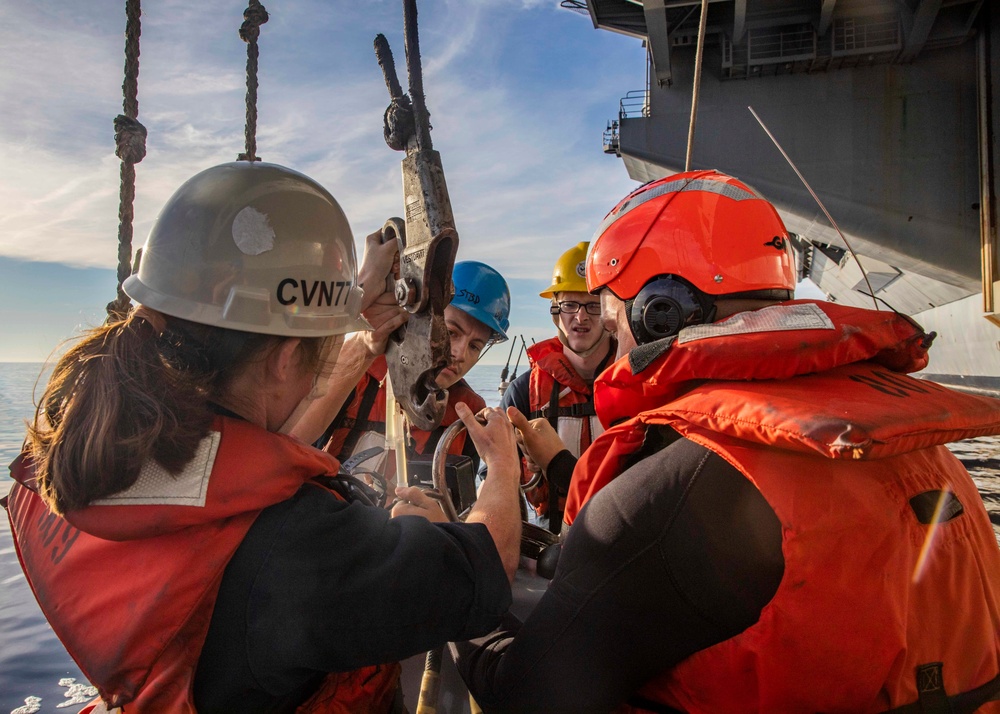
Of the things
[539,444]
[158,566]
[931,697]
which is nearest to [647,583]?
[931,697]

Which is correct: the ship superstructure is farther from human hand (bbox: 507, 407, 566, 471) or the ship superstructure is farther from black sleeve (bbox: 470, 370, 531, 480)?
human hand (bbox: 507, 407, 566, 471)

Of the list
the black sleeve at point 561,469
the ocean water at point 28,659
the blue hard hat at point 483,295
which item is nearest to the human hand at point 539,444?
the black sleeve at point 561,469

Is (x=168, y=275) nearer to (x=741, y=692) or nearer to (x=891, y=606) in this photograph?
(x=741, y=692)

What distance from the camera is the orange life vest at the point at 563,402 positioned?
4.03 m

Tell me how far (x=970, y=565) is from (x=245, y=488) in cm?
156

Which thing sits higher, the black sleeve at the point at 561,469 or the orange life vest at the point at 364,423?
the orange life vest at the point at 364,423

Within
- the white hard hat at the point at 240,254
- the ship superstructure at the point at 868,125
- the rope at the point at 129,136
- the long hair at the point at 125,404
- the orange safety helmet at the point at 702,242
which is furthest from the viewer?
the ship superstructure at the point at 868,125

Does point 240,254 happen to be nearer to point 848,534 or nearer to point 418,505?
point 418,505

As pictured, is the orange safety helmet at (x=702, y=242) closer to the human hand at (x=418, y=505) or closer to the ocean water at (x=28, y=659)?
the human hand at (x=418, y=505)

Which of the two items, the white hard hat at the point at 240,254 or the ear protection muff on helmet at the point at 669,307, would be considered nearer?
the white hard hat at the point at 240,254

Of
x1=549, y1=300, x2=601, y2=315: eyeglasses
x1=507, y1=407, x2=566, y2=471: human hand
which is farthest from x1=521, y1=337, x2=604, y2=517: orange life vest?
x1=507, y1=407, x2=566, y2=471: human hand

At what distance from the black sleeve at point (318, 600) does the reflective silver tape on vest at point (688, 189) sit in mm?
1266

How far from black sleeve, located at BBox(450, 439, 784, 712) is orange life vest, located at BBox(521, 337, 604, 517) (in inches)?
101

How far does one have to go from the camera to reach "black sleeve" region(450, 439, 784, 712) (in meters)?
1.19
